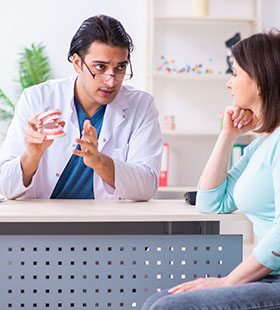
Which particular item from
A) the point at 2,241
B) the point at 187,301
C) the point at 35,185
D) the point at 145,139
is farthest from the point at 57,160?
the point at 187,301

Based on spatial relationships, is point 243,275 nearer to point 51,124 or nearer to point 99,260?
point 99,260

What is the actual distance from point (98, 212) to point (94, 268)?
0.65ft

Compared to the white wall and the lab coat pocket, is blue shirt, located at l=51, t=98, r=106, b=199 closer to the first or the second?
the lab coat pocket

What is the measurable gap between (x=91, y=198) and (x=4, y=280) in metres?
0.60

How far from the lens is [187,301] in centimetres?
171

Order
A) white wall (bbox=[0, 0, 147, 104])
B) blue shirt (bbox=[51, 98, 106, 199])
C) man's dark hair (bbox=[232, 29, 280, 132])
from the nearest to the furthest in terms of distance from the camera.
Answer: man's dark hair (bbox=[232, 29, 280, 132]) → blue shirt (bbox=[51, 98, 106, 199]) → white wall (bbox=[0, 0, 147, 104])

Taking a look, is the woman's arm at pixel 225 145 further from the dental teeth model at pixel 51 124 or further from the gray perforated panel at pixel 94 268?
the dental teeth model at pixel 51 124

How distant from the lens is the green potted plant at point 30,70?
4.81 m

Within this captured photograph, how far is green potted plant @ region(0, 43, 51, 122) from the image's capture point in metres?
4.81

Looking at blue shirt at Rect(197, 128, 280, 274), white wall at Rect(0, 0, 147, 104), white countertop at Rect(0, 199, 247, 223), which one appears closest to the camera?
blue shirt at Rect(197, 128, 280, 274)

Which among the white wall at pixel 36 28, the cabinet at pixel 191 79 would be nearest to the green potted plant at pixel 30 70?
the white wall at pixel 36 28

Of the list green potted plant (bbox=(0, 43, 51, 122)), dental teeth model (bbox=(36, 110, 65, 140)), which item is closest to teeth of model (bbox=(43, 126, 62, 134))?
dental teeth model (bbox=(36, 110, 65, 140))

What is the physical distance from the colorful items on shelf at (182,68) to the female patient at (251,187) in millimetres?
2718

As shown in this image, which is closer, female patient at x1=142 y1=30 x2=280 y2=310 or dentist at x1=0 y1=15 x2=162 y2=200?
female patient at x1=142 y1=30 x2=280 y2=310
